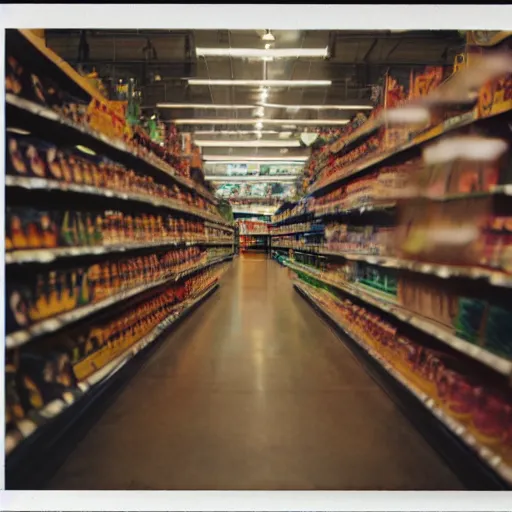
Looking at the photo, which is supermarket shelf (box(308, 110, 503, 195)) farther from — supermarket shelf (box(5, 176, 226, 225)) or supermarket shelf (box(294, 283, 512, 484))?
supermarket shelf (box(5, 176, 226, 225))

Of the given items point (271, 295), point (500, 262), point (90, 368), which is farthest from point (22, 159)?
point (271, 295)

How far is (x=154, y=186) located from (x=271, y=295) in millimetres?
4039

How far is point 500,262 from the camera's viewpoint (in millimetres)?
1675

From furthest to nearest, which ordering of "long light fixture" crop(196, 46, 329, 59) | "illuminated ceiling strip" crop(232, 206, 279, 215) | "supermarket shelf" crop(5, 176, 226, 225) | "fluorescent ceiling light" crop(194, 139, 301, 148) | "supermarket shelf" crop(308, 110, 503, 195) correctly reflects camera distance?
"illuminated ceiling strip" crop(232, 206, 279, 215) → "fluorescent ceiling light" crop(194, 139, 301, 148) → "long light fixture" crop(196, 46, 329, 59) → "supermarket shelf" crop(308, 110, 503, 195) → "supermarket shelf" crop(5, 176, 226, 225)

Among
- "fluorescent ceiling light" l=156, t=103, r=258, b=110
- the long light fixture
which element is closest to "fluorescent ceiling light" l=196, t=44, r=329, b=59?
the long light fixture

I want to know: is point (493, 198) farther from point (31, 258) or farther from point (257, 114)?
point (257, 114)

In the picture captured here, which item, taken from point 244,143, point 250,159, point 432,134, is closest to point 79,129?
point 432,134

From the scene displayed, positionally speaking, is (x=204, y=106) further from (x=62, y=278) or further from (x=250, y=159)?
(x=62, y=278)

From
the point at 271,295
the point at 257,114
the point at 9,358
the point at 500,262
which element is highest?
the point at 257,114

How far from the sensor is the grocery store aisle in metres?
1.84

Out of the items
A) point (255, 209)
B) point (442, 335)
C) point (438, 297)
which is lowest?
point (442, 335)

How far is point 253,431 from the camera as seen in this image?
7.34 ft

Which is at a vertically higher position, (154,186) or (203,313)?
(154,186)

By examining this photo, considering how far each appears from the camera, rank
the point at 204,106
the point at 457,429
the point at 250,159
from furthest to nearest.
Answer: the point at 250,159 → the point at 204,106 → the point at 457,429
